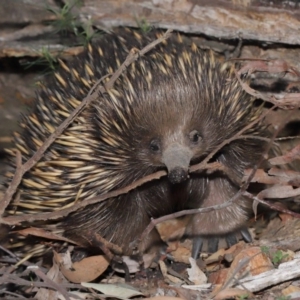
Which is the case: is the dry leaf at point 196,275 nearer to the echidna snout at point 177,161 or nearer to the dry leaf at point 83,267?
the dry leaf at point 83,267

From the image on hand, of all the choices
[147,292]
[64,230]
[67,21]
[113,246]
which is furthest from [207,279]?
[67,21]

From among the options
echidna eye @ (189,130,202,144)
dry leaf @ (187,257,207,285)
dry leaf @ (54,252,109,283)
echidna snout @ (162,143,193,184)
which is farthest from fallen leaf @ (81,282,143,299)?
echidna eye @ (189,130,202,144)

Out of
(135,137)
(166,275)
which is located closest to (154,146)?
(135,137)

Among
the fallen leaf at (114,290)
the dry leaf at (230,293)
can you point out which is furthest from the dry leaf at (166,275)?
the dry leaf at (230,293)

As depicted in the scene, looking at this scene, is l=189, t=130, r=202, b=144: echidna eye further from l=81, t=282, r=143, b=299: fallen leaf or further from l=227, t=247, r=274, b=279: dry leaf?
l=81, t=282, r=143, b=299: fallen leaf

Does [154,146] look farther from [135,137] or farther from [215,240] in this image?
[215,240]

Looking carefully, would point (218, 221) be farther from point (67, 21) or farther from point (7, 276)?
point (67, 21)
